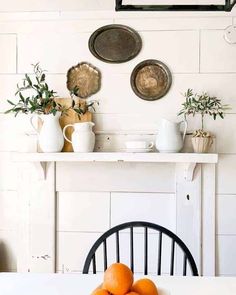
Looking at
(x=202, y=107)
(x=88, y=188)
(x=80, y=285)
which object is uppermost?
(x=202, y=107)

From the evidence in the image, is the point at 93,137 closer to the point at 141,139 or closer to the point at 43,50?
the point at 141,139

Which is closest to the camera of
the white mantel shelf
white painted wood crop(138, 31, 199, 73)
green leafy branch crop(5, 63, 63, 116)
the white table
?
the white table

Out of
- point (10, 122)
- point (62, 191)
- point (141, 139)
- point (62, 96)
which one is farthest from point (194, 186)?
point (10, 122)

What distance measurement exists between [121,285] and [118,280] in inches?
0.6

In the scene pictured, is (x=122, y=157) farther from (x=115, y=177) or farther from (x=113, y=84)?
(x=113, y=84)

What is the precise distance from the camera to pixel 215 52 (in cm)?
215

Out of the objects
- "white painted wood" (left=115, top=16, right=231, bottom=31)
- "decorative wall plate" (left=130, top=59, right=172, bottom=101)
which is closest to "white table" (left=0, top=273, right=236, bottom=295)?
"decorative wall plate" (left=130, top=59, right=172, bottom=101)

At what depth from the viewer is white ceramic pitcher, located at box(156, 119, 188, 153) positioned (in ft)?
6.61

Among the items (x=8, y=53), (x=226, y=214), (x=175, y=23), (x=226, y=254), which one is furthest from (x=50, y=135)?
(x=226, y=254)

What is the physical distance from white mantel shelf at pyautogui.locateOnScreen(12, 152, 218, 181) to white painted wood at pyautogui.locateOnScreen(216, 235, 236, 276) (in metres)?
0.45

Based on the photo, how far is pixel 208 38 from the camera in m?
2.16

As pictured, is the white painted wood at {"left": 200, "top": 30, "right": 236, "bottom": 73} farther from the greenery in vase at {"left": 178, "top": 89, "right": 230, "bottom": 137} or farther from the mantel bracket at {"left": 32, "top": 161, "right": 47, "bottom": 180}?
the mantel bracket at {"left": 32, "top": 161, "right": 47, "bottom": 180}

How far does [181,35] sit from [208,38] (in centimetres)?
15

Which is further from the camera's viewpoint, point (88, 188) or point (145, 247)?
point (88, 188)
